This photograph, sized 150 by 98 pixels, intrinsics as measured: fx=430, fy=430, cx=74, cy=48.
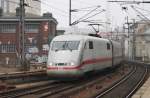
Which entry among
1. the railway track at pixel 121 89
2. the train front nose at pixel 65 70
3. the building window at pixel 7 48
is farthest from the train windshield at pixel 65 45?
the building window at pixel 7 48

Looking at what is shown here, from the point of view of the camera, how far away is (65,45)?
26.9 meters

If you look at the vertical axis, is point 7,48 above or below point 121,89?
above

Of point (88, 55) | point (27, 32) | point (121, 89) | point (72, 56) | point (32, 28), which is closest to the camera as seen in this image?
point (121, 89)

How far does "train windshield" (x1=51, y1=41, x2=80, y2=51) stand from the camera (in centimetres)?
2663

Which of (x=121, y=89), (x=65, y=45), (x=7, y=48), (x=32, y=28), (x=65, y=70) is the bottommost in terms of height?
(x=121, y=89)

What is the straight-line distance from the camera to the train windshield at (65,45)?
26.6m

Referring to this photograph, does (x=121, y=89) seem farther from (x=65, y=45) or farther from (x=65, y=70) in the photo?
(x=65, y=45)

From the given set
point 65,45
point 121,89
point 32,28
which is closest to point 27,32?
point 32,28

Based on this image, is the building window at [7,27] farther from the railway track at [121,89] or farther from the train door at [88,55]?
the train door at [88,55]

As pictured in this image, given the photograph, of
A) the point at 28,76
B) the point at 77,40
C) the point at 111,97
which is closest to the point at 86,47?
the point at 77,40

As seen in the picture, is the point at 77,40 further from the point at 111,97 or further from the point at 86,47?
the point at 111,97

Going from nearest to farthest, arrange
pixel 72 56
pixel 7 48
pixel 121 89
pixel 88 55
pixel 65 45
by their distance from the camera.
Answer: pixel 121 89 < pixel 72 56 < pixel 65 45 < pixel 88 55 < pixel 7 48

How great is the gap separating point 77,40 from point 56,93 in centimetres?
662

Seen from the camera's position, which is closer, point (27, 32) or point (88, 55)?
point (88, 55)
